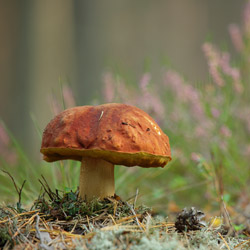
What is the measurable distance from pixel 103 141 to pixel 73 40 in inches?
230

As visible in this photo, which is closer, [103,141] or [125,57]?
[103,141]

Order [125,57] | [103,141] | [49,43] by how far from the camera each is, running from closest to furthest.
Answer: [103,141]
[125,57]
[49,43]

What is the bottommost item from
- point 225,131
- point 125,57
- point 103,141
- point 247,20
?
point 225,131

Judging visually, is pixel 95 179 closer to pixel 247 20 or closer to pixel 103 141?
pixel 103 141

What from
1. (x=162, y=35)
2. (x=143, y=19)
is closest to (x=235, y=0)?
(x=162, y=35)

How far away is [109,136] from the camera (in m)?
1.05

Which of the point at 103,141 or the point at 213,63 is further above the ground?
the point at 213,63

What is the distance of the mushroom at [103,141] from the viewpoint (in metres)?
1.05

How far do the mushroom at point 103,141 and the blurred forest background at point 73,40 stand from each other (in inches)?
163

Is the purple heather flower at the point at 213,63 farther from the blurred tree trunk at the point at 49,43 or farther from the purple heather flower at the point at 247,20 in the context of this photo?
the blurred tree trunk at the point at 49,43

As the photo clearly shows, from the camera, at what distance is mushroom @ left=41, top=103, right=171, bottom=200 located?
1.05m

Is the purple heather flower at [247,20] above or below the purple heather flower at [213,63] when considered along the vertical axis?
above

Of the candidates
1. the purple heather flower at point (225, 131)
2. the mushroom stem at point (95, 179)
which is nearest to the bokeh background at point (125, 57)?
the purple heather flower at point (225, 131)

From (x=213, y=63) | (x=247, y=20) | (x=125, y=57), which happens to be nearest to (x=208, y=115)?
(x=213, y=63)
